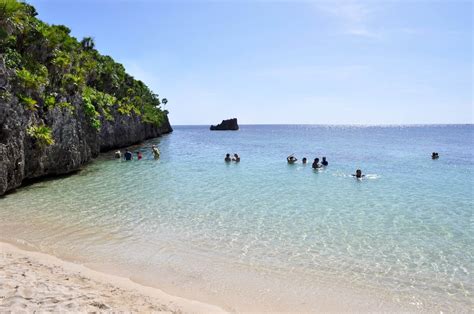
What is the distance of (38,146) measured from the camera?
68.5 feet

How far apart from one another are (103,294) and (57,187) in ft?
52.3

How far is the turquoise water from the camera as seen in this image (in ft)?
27.1

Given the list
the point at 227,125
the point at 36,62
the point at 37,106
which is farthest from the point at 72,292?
the point at 227,125

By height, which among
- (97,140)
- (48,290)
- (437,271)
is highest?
(97,140)

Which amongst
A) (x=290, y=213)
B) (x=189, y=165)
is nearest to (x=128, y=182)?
(x=189, y=165)

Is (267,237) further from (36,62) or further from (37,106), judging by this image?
(36,62)

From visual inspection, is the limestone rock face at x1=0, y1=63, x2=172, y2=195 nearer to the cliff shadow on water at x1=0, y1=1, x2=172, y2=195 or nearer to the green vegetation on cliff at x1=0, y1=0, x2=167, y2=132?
the cliff shadow on water at x1=0, y1=1, x2=172, y2=195

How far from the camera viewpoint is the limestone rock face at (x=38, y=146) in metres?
17.8

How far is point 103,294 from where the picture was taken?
7027 millimetres

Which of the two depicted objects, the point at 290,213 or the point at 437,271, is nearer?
the point at 437,271

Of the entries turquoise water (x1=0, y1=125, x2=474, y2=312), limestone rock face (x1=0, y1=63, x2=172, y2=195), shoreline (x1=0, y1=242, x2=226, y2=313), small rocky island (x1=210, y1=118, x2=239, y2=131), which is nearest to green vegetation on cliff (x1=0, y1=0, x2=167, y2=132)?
limestone rock face (x1=0, y1=63, x2=172, y2=195)

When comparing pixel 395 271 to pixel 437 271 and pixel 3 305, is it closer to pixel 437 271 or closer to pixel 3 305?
pixel 437 271

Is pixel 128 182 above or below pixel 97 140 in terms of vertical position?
below

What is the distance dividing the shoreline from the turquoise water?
1.93 ft
